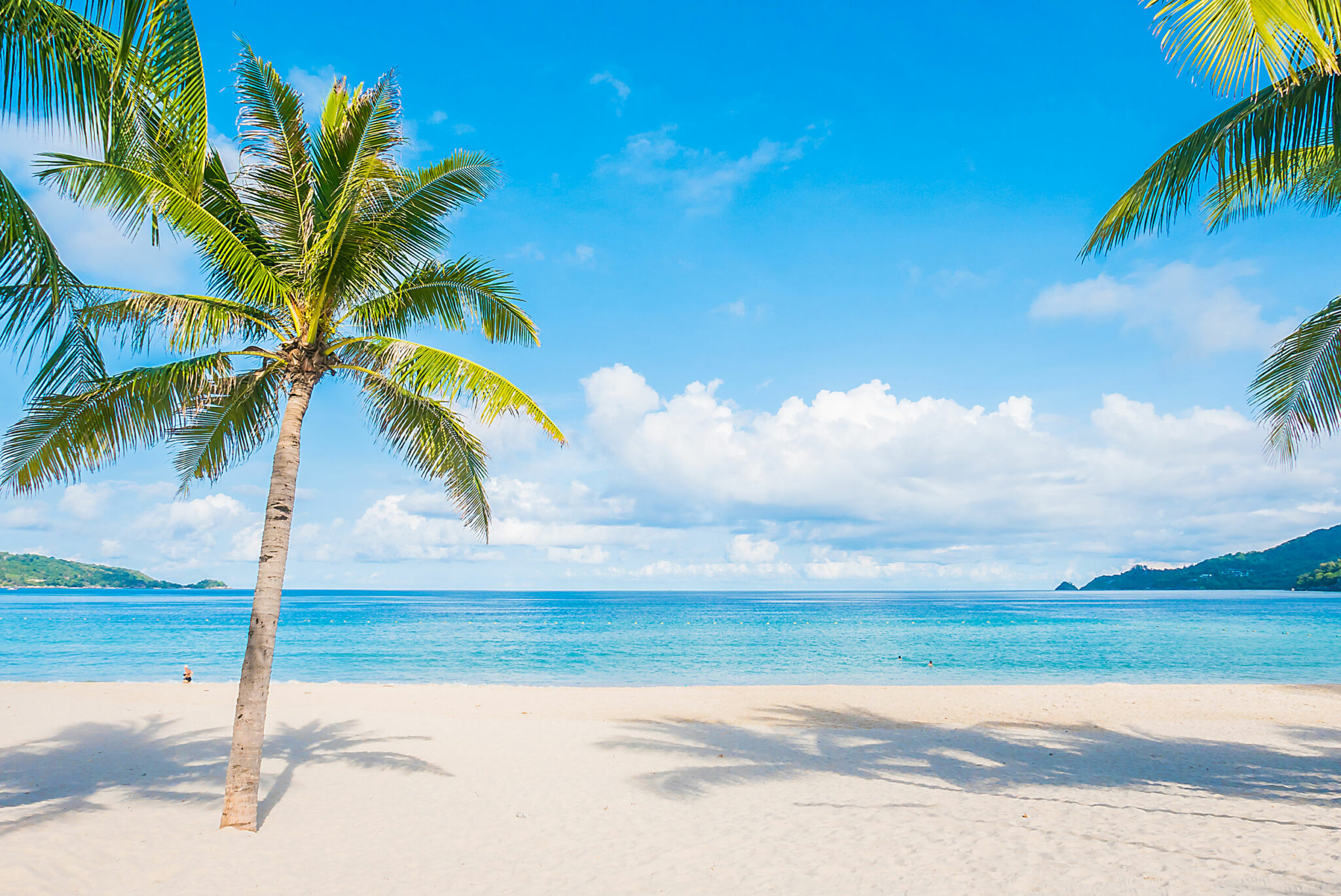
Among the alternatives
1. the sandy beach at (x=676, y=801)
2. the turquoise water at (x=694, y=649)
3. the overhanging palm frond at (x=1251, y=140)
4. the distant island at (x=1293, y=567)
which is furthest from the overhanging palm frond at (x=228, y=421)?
the distant island at (x=1293, y=567)

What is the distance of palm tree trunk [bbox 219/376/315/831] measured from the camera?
6.94 meters

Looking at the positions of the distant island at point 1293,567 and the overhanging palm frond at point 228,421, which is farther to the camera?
the distant island at point 1293,567

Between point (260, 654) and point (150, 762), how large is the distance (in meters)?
5.35

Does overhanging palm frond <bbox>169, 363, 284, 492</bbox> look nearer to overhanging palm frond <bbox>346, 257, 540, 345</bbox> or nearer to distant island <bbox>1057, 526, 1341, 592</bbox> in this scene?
overhanging palm frond <bbox>346, 257, 540, 345</bbox>

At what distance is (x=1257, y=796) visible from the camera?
8.41 m

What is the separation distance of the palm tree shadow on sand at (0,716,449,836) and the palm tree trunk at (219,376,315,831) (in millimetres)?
917

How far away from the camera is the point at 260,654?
693 centimetres

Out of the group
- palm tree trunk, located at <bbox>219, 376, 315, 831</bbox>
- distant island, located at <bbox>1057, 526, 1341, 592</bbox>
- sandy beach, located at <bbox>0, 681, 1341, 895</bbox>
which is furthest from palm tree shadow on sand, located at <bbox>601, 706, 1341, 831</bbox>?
distant island, located at <bbox>1057, 526, 1341, 592</bbox>

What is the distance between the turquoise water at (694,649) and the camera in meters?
28.3

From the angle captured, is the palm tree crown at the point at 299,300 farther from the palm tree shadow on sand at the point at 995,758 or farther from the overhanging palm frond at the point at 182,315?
the palm tree shadow on sand at the point at 995,758

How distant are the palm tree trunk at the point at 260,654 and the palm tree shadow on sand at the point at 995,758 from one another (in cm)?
453

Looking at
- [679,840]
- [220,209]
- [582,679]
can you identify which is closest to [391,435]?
[220,209]

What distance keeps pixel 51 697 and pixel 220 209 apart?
15230 millimetres

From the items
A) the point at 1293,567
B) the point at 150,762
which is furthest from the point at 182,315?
the point at 1293,567
